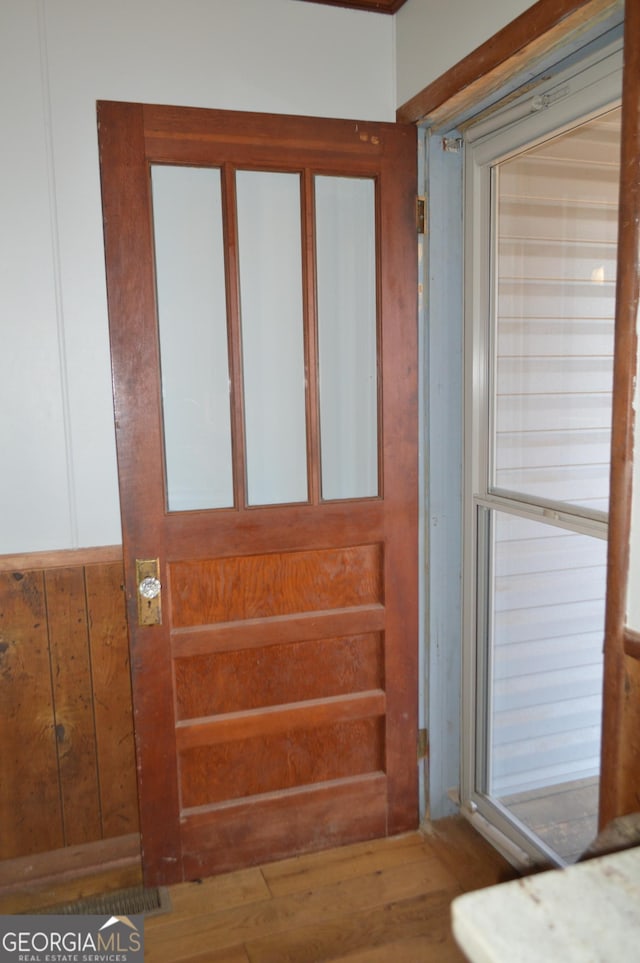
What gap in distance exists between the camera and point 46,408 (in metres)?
1.90

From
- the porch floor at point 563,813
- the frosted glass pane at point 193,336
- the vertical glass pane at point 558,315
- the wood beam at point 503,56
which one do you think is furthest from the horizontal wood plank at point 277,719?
the wood beam at point 503,56

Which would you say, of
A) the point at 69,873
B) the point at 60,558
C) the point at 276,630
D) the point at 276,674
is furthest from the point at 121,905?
the point at 60,558

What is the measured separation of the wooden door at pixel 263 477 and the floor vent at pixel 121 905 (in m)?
0.05

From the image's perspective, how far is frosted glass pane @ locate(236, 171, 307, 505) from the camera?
1.96 meters

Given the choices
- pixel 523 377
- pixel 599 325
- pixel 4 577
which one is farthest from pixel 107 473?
pixel 599 325

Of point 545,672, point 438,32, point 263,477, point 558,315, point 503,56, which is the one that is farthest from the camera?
point 545,672

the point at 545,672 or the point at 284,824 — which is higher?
the point at 545,672

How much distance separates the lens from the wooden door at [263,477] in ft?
6.21

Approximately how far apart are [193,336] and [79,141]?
0.58m

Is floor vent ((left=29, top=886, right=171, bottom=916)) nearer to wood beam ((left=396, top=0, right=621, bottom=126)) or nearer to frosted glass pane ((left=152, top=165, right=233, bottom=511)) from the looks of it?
A: frosted glass pane ((left=152, top=165, right=233, bottom=511))

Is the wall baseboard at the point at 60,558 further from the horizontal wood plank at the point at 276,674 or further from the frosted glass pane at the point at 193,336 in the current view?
the horizontal wood plank at the point at 276,674

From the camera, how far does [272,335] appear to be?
79.4 inches

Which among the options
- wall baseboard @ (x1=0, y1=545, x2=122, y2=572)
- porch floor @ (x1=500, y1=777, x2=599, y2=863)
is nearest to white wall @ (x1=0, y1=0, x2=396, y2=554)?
wall baseboard @ (x1=0, y1=545, x2=122, y2=572)

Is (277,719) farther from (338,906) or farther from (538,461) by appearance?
(538,461)
